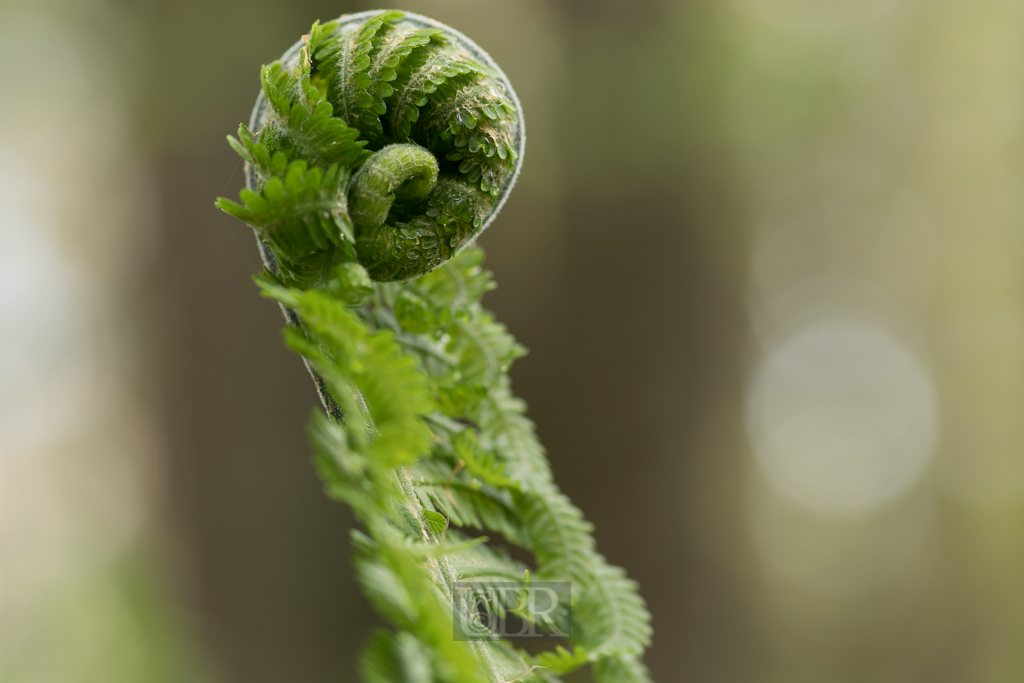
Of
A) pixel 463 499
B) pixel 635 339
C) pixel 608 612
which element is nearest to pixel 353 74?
pixel 463 499

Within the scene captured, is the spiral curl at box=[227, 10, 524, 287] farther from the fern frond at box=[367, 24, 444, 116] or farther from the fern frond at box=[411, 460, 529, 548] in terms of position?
the fern frond at box=[411, 460, 529, 548]

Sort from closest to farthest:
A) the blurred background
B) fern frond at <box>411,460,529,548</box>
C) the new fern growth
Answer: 1. the new fern growth
2. fern frond at <box>411,460,529,548</box>
3. the blurred background

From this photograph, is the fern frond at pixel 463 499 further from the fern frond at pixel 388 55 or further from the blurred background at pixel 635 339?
the blurred background at pixel 635 339

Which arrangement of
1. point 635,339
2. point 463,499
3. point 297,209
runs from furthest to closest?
point 635,339 < point 463,499 < point 297,209

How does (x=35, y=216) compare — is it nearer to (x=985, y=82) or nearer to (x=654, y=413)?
(x=654, y=413)

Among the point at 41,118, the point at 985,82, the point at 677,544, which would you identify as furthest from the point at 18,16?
the point at 985,82

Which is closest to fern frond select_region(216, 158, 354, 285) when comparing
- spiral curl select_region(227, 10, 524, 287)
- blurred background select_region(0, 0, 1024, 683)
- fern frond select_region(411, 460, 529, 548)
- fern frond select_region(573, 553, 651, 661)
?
spiral curl select_region(227, 10, 524, 287)

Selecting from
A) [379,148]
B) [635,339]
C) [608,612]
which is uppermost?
[635,339]

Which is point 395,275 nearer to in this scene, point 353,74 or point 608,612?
point 353,74
